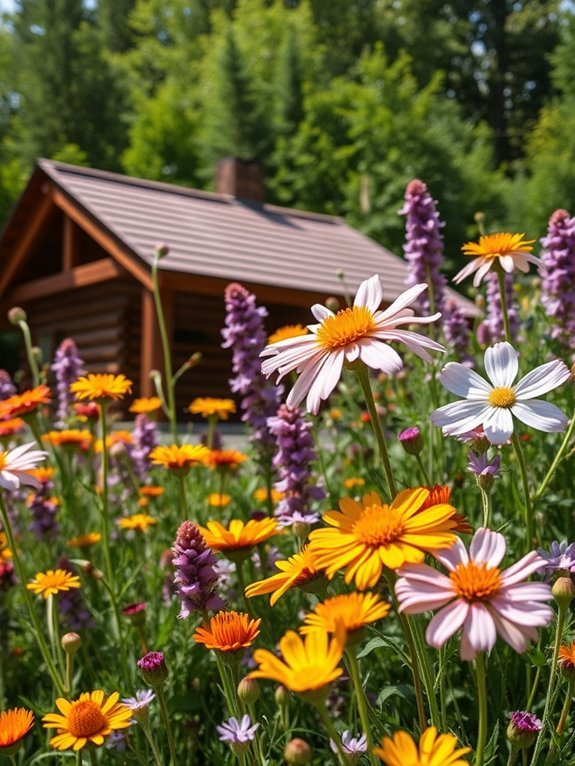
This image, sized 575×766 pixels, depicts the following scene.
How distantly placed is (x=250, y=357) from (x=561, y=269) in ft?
3.11

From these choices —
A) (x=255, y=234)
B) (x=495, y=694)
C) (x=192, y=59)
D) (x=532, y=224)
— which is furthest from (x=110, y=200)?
(x=192, y=59)

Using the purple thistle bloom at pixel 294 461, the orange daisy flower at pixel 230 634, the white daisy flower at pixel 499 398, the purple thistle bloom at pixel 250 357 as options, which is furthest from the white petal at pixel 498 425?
the purple thistle bloom at pixel 250 357

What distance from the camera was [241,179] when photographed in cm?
1514

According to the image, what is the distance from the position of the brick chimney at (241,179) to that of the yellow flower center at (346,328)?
14.4 meters

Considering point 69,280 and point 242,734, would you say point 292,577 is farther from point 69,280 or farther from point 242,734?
point 69,280

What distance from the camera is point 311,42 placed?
97.7 feet

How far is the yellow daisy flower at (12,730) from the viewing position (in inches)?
45.6

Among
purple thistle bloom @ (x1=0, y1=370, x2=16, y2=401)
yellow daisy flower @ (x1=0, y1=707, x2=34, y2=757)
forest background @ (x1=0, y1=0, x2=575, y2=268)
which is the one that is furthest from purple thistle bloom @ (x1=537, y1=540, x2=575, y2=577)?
forest background @ (x1=0, y1=0, x2=575, y2=268)

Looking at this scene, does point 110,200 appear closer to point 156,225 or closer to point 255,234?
point 156,225

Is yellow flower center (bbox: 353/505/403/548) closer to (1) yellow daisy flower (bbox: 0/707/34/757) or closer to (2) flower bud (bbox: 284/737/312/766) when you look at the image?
(2) flower bud (bbox: 284/737/312/766)

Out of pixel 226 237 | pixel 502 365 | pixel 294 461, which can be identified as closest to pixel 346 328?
pixel 502 365

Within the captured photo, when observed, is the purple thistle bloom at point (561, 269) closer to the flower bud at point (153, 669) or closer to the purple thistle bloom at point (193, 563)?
the purple thistle bloom at point (193, 563)

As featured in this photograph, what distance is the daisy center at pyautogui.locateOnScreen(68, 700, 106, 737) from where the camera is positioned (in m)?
1.09

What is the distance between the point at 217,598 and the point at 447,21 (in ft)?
119
